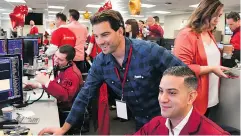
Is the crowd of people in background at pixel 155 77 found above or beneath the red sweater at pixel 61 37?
beneath

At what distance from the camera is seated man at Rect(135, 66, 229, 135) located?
1127 mm

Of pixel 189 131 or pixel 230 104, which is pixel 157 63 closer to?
pixel 189 131

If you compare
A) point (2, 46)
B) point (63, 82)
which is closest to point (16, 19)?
point (2, 46)

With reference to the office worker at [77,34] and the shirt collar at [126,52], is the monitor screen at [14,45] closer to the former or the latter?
the office worker at [77,34]

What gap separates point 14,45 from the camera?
3336mm

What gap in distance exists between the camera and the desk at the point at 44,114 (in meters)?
1.82

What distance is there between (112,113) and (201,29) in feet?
8.61

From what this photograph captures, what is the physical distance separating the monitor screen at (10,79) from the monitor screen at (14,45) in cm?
143

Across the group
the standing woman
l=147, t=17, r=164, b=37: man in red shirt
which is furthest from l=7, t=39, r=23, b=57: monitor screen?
l=147, t=17, r=164, b=37: man in red shirt

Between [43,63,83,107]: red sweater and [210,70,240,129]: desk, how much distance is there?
1.22 metres

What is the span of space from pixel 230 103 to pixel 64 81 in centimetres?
137

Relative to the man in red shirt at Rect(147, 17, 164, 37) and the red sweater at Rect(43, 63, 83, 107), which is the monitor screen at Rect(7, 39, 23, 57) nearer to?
the red sweater at Rect(43, 63, 83, 107)

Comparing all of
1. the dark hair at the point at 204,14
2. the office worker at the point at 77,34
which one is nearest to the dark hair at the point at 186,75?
the dark hair at the point at 204,14

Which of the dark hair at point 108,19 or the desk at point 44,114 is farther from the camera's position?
the desk at point 44,114
